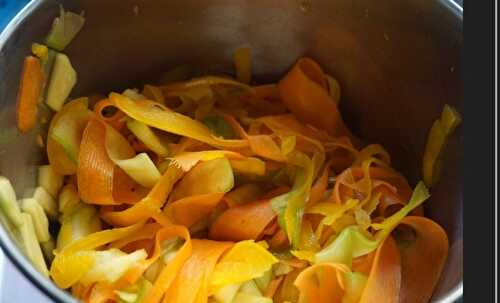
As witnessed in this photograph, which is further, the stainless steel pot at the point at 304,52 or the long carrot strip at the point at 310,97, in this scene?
the long carrot strip at the point at 310,97

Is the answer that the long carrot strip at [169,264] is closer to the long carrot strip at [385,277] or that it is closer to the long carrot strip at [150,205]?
the long carrot strip at [150,205]

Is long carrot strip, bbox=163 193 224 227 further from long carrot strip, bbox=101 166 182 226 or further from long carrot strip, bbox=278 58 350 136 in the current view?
long carrot strip, bbox=278 58 350 136

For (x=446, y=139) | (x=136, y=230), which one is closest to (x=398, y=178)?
(x=446, y=139)

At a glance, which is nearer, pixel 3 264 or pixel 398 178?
pixel 3 264

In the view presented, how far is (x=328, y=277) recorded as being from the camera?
0.80 metres

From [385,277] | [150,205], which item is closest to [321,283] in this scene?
[385,277]

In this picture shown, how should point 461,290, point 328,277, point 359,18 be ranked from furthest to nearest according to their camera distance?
point 359,18, point 328,277, point 461,290

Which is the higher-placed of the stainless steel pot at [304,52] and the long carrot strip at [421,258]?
the stainless steel pot at [304,52]

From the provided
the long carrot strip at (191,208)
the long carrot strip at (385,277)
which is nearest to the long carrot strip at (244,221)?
the long carrot strip at (191,208)

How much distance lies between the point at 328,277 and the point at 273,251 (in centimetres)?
8

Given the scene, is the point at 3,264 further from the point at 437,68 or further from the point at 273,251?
the point at 437,68

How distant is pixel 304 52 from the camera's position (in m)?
0.99

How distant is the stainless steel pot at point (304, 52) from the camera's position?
840 millimetres

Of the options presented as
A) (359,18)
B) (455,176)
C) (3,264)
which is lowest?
(3,264)
